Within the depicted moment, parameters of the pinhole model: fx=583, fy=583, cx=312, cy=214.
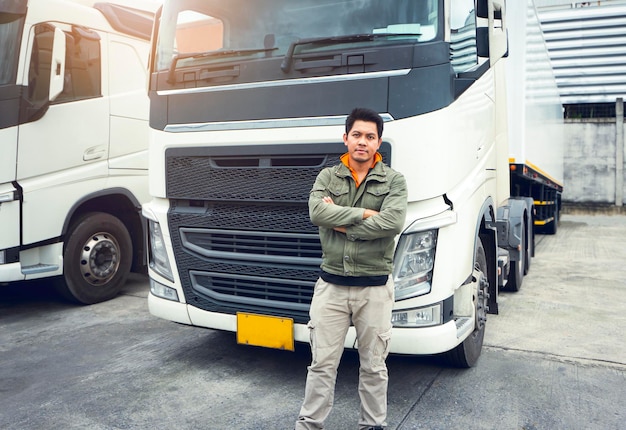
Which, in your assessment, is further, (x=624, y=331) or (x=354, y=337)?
(x=624, y=331)

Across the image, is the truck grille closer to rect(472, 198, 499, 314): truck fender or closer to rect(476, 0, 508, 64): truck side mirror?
rect(476, 0, 508, 64): truck side mirror

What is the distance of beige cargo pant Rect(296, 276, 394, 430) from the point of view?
2.78 m

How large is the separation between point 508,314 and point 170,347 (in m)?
3.11

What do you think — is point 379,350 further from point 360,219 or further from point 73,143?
point 73,143

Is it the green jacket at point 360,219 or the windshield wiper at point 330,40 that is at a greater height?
the windshield wiper at point 330,40

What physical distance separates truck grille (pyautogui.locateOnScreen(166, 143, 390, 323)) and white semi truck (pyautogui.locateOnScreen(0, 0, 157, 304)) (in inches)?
80.7

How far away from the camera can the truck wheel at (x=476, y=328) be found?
A: 3.79 meters

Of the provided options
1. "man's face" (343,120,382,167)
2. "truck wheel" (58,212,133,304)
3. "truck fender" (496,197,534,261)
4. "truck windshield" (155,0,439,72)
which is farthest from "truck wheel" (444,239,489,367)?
"truck wheel" (58,212,133,304)

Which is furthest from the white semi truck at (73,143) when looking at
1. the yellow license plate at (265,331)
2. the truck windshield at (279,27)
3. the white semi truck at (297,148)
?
the yellow license plate at (265,331)

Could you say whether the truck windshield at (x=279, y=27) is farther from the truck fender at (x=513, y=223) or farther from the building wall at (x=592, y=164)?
the building wall at (x=592, y=164)

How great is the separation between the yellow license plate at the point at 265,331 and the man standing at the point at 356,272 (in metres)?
0.53

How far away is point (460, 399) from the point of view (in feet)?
11.4

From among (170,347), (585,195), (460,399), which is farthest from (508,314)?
(585,195)

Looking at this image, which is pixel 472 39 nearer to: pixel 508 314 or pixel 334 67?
pixel 334 67
